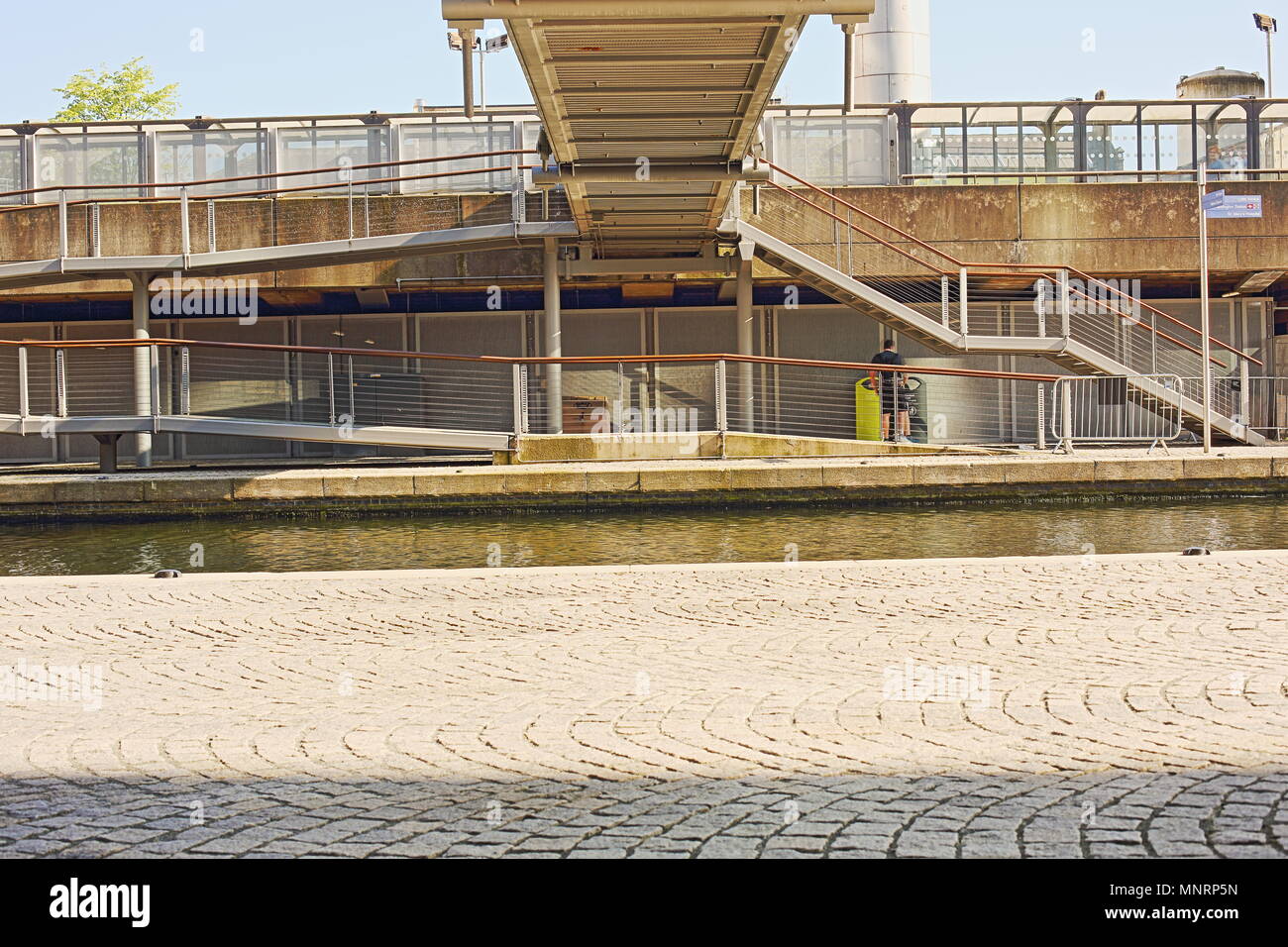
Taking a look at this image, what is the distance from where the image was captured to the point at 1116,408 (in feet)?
66.8

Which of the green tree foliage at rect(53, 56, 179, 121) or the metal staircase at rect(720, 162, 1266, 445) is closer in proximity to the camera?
the metal staircase at rect(720, 162, 1266, 445)

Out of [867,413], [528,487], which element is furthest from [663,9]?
[867,413]

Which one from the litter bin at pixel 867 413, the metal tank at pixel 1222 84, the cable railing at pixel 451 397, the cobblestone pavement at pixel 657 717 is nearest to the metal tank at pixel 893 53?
the metal tank at pixel 1222 84

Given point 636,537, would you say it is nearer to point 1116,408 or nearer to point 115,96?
point 1116,408

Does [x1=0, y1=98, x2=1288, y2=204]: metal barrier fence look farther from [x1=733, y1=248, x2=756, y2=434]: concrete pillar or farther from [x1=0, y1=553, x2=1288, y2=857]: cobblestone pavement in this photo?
[x1=0, y1=553, x2=1288, y2=857]: cobblestone pavement

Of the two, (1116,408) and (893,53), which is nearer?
(1116,408)

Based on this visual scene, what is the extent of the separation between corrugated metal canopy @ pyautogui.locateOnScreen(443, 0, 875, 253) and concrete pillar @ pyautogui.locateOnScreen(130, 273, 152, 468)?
6.25 metres

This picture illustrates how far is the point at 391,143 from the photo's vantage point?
2402 centimetres

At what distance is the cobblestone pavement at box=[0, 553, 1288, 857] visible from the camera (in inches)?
154

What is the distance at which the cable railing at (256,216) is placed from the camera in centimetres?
2206

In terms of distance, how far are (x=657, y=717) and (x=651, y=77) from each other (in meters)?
9.39

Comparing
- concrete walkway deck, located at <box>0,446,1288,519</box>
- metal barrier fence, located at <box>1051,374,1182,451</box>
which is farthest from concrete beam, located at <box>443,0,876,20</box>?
metal barrier fence, located at <box>1051,374,1182,451</box>

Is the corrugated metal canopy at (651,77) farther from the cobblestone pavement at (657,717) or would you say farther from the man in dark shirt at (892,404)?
the cobblestone pavement at (657,717)
